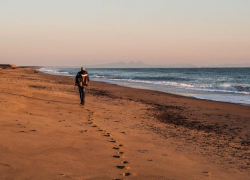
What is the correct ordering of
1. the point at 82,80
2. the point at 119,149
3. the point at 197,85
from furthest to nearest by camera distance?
the point at 197,85
the point at 82,80
the point at 119,149

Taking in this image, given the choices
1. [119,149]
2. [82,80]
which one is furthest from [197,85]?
[119,149]

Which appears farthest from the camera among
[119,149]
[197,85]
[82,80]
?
[197,85]

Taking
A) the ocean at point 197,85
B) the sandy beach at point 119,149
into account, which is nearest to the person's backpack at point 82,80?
the sandy beach at point 119,149

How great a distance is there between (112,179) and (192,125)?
661 centimetres

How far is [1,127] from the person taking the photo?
700 centimetres

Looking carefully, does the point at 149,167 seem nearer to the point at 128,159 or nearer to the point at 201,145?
the point at 128,159

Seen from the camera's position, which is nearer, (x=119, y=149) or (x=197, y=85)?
(x=119, y=149)

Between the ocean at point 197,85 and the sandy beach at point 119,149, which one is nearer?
the sandy beach at point 119,149

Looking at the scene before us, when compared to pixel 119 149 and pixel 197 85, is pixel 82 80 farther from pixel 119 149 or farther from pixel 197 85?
pixel 197 85

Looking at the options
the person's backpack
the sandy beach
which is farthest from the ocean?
the sandy beach

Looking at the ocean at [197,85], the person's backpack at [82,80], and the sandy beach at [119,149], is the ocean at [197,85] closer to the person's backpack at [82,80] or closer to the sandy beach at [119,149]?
the person's backpack at [82,80]

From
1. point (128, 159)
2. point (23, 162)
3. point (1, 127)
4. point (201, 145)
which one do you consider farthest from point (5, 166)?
point (201, 145)

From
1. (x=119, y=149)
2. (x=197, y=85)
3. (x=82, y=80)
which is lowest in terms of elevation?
(x=119, y=149)

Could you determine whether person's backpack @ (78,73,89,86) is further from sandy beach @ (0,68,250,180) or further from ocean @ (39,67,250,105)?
ocean @ (39,67,250,105)
